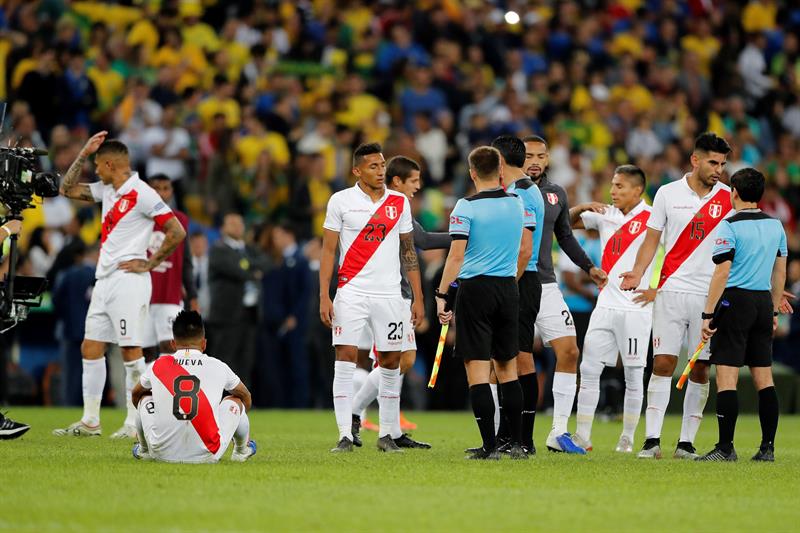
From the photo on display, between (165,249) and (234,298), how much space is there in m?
6.99

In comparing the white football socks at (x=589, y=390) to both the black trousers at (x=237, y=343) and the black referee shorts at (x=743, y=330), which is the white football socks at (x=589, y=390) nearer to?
the black referee shorts at (x=743, y=330)

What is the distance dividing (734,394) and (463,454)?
92.6 inches

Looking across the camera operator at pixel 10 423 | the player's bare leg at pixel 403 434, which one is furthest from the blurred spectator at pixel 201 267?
the camera operator at pixel 10 423

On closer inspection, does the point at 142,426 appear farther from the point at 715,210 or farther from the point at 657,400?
the point at 715,210

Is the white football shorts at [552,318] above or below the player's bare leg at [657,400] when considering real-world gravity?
above

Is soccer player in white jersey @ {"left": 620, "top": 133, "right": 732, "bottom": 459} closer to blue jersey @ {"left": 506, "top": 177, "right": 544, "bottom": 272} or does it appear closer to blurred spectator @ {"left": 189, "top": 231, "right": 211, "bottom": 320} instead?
blue jersey @ {"left": 506, "top": 177, "right": 544, "bottom": 272}

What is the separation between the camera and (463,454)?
12.0 metres

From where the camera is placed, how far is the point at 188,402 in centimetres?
991

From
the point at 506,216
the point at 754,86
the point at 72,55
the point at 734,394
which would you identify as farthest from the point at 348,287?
the point at 754,86

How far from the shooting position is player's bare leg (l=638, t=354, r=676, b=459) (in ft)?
39.3

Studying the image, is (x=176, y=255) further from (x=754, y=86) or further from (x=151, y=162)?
(x=754, y=86)

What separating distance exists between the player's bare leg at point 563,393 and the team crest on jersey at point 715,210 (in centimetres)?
161

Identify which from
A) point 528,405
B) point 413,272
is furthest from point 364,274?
point 528,405

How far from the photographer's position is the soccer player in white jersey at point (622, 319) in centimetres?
1253
